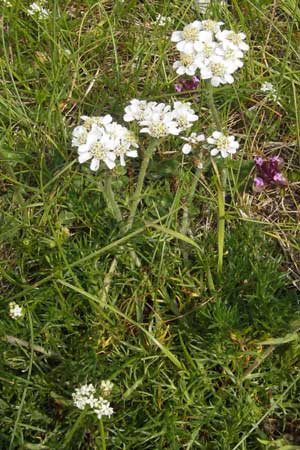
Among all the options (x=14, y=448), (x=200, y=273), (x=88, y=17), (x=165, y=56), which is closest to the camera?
(x=14, y=448)

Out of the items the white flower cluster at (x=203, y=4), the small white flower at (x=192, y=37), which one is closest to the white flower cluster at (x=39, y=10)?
the white flower cluster at (x=203, y=4)

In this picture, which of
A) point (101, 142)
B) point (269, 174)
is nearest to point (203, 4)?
point (269, 174)

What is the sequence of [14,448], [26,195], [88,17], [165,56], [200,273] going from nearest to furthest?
[14,448], [200,273], [26,195], [165,56], [88,17]

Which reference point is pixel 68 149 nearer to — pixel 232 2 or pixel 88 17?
pixel 88 17

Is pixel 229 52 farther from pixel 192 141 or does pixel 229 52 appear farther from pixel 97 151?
pixel 97 151

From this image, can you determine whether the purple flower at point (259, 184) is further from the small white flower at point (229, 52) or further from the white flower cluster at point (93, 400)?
the white flower cluster at point (93, 400)

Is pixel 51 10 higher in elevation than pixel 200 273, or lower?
higher

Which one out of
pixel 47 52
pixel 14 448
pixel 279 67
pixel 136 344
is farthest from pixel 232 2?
pixel 14 448
